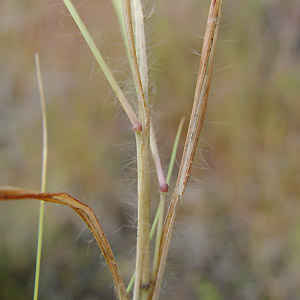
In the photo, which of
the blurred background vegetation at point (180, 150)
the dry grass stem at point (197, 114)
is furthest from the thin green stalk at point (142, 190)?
the blurred background vegetation at point (180, 150)

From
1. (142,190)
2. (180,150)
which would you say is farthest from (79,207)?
(180,150)

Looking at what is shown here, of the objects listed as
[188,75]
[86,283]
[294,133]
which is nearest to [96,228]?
[86,283]

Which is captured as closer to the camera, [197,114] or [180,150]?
[197,114]

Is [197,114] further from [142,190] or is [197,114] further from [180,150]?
[180,150]

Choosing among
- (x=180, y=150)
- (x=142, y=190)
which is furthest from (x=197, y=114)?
(x=180, y=150)

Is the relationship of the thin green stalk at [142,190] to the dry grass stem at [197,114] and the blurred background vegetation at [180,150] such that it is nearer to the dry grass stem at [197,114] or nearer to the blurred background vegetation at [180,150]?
the dry grass stem at [197,114]

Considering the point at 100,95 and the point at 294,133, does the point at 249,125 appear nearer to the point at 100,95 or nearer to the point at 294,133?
the point at 294,133
